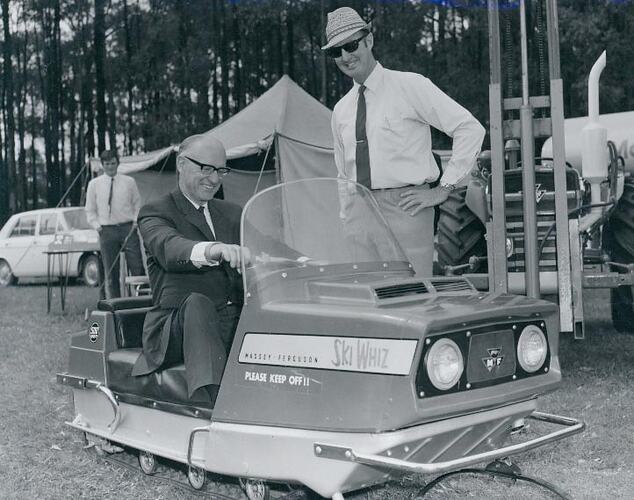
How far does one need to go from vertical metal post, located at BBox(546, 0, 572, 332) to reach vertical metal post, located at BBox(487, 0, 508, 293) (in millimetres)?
282

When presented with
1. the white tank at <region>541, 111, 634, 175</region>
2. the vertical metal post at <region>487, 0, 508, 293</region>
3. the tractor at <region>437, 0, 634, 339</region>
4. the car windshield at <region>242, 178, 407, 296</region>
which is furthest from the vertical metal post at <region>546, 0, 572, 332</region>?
the white tank at <region>541, 111, 634, 175</region>

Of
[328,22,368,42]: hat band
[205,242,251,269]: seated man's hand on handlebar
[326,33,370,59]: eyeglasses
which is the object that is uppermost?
[328,22,368,42]: hat band

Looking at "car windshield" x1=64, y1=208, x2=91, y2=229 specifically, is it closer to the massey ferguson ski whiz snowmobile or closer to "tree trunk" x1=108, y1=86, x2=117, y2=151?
the massey ferguson ski whiz snowmobile

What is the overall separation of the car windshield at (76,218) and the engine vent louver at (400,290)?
14.3 metres

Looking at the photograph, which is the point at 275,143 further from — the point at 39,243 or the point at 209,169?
the point at 39,243

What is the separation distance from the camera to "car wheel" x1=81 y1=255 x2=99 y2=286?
637 inches

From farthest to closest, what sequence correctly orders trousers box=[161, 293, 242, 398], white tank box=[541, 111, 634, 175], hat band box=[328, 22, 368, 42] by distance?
white tank box=[541, 111, 634, 175] < hat band box=[328, 22, 368, 42] < trousers box=[161, 293, 242, 398]

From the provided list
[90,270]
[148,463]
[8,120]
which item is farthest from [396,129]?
[8,120]

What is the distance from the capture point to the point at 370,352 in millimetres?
2811

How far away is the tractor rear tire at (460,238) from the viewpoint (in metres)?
6.31

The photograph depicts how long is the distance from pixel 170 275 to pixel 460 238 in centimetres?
308

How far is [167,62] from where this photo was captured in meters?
31.5

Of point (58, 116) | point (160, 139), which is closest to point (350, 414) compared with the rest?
point (160, 139)

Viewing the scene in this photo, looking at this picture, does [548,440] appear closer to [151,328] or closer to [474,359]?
[474,359]
